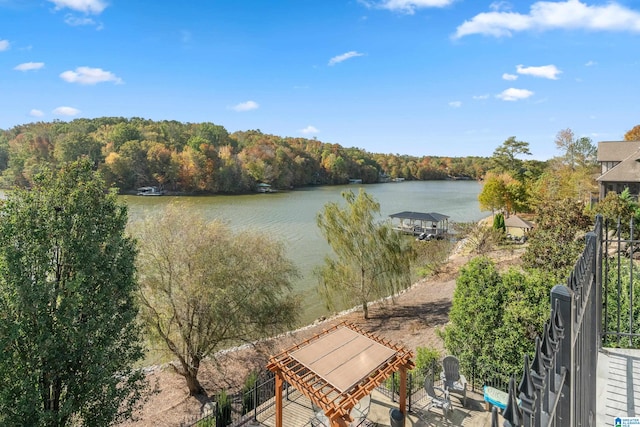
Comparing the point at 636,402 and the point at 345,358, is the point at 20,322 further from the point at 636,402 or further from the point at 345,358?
the point at 636,402

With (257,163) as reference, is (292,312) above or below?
below

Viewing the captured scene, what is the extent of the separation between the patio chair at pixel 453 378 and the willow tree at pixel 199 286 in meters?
5.10

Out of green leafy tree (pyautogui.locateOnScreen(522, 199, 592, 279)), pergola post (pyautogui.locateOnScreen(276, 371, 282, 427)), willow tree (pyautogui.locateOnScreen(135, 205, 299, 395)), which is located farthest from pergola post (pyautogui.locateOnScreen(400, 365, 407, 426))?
green leafy tree (pyautogui.locateOnScreen(522, 199, 592, 279))

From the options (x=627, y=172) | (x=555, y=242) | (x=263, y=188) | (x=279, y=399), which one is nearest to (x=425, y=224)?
(x=627, y=172)

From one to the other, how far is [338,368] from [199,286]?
4556 mm

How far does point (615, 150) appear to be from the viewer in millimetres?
27906

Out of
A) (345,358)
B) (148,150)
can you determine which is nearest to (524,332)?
(345,358)

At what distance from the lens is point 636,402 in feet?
11.0

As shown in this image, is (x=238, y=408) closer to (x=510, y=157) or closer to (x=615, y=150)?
(x=615, y=150)

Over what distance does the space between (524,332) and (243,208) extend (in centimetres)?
3211

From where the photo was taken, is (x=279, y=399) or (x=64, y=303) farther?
(x=279, y=399)

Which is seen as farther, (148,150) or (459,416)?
(148,150)

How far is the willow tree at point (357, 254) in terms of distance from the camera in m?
15.2

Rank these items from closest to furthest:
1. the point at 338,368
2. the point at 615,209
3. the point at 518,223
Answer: the point at 338,368 → the point at 615,209 → the point at 518,223
